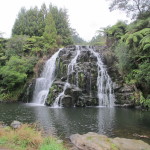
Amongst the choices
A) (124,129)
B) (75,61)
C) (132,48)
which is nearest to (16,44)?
(75,61)

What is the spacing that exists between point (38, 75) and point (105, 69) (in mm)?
10171

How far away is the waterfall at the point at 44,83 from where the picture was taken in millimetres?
23413

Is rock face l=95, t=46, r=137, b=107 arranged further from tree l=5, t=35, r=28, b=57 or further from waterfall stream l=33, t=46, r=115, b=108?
tree l=5, t=35, r=28, b=57

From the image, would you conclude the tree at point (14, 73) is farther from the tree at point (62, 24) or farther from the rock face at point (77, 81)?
the tree at point (62, 24)

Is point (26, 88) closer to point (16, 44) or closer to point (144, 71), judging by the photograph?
point (16, 44)

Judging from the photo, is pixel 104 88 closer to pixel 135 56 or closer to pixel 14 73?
pixel 135 56

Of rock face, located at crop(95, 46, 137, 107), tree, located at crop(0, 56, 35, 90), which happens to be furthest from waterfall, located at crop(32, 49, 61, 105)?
rock face, located at crop(95, 46, 137, 107)

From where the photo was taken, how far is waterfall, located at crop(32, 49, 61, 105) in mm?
23413

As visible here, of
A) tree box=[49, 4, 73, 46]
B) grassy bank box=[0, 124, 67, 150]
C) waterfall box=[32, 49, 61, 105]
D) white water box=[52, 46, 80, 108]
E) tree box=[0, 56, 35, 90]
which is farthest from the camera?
tree box=[49, 4, 73, 46]

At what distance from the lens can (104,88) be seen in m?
22.7

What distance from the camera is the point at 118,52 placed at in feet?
72.5

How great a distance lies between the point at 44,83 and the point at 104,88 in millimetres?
8333

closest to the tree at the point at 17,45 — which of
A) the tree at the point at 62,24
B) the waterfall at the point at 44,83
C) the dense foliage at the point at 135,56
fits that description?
the waterfall at the point at 44,83

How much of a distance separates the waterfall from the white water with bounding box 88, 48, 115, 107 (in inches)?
261
